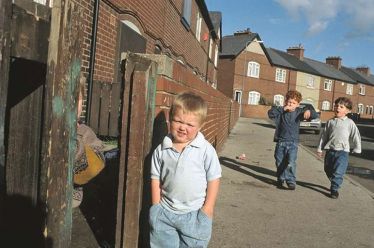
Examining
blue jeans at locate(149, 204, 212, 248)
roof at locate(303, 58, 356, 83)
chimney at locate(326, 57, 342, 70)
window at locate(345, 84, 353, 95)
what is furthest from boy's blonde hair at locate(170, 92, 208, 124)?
chimney at locate(326, 57, 342, 70)

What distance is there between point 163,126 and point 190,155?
0.71 meters

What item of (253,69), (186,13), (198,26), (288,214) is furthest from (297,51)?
(288,214)

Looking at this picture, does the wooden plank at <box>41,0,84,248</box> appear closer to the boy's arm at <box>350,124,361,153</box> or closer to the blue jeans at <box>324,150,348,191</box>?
the blue jeans at <box>324,150,348,191</box>

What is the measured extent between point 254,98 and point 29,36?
48019 millimetres

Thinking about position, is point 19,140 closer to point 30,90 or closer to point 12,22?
point 30,90

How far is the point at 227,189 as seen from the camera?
20.9ft

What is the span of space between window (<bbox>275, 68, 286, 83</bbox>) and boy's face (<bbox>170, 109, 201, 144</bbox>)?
49642mm

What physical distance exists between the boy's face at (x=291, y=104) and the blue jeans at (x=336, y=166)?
0.89 m

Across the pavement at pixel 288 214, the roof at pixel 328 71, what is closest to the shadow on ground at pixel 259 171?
the pavement at pixel 288 214

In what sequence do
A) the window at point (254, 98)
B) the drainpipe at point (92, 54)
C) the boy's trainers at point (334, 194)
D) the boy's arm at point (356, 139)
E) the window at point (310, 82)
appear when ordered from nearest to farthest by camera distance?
1. the boy's trainers at point (334, 194)
2. the boy's arm at point (356, 139)
3. the drainpipe at point (92, 54)
4. the window at point (254, 98)
5. the window at point (310, 82)

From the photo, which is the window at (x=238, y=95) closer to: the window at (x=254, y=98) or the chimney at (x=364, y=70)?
the window at (x=254, y=98)

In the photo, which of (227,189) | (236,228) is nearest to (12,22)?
(236,228)

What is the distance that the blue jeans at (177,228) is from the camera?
2721 millimetres

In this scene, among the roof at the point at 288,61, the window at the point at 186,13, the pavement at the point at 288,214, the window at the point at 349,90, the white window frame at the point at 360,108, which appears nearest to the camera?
the pavement at the point at 288,214
